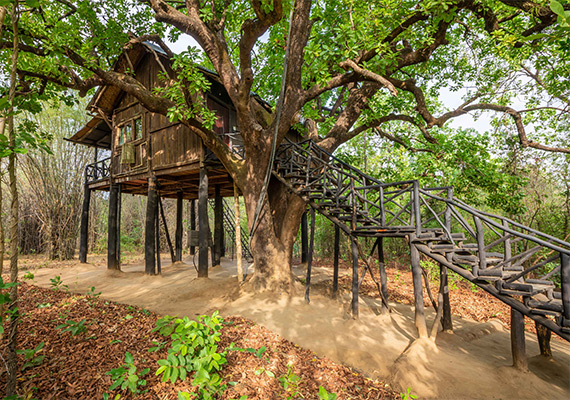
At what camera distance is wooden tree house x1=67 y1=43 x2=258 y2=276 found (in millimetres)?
10062

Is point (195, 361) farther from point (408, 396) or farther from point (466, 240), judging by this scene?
point (466, 240)

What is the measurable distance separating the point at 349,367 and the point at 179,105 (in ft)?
24.2

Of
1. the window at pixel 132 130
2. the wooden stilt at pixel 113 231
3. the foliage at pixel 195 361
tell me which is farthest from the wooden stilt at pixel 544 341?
the window at pixel 132 130

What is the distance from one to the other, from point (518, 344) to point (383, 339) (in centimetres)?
224

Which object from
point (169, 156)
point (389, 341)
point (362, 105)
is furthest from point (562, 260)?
point (169, 156)

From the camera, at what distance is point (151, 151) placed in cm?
1144

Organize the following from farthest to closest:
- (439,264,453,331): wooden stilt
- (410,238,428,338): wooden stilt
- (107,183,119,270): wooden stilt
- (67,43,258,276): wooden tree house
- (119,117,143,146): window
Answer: (119,117,143,146): window → (107,183,119,270): wooden stilt → (67,43,258,276): wooden tree house → (439,264,453,331): wooden stilt → (410,238,428,338): wooden stilt

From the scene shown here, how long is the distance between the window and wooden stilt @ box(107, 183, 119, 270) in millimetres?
2314

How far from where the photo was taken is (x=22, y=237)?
17.8m

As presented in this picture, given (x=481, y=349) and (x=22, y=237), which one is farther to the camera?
(x=22, y=237)

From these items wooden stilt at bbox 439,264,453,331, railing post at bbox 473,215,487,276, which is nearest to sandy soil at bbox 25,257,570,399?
wooden stilt at bbox 439,264,453,331

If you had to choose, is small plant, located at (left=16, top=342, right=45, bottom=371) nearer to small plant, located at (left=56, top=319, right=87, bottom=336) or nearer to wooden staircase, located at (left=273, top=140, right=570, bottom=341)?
small plant, located at (left=56, top=319, right=87, bottom=336)

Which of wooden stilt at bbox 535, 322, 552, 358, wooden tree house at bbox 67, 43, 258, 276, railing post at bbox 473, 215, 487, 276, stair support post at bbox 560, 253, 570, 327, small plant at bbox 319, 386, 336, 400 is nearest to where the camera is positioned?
small plant at bbox 319, 386, 336, 400

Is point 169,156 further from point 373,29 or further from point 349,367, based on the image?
point 349,367
